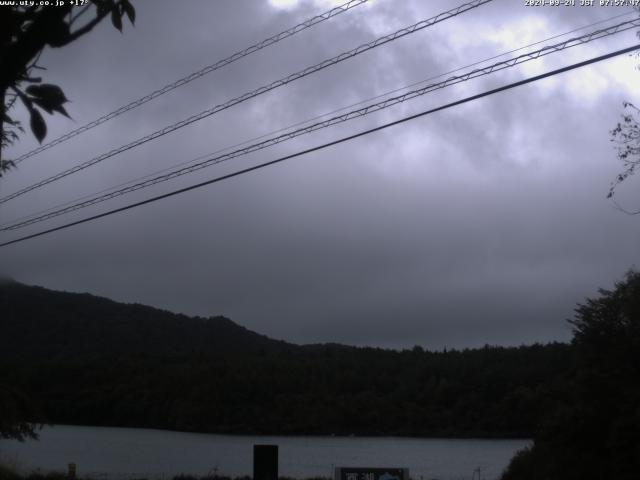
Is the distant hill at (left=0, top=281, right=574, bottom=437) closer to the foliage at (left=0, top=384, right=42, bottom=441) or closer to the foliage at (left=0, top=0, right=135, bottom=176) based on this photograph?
the foliage at (left=0, top=384, right=42, bottom=441)

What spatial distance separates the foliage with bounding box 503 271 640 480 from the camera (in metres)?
19.6

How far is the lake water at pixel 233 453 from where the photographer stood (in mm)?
41781

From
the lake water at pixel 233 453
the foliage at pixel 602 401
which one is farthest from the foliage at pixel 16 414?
the foliage at pixel 602 401

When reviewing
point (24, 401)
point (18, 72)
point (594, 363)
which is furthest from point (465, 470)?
point (18, 72)

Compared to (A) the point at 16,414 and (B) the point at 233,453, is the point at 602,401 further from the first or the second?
(B) the point at 233,453

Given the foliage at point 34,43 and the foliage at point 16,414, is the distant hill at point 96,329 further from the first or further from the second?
the foliage at point 34,43

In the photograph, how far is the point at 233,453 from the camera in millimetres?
53406

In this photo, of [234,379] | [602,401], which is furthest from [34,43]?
[234,379]

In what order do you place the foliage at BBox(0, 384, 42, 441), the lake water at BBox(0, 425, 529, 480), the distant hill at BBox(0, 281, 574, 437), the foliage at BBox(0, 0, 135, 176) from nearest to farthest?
1. the foliage at BBox(0, 0, 135, 176)
2. the foliage at BBox(0, 384, 42, 441)
3. the lake water at BBox(0, 425, 529, 480)
4. the distant hill at BBox(0, 281, 574, 437)

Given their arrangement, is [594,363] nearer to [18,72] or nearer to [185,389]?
[18,72]

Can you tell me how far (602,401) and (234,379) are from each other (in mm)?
57265

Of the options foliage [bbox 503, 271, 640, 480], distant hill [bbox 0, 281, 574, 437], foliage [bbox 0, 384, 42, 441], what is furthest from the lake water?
foliage [bbox 503, 271, 640, 480]

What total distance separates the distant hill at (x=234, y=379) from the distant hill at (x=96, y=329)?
15cm

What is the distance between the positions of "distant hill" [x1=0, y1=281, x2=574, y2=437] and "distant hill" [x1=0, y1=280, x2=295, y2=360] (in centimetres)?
15
